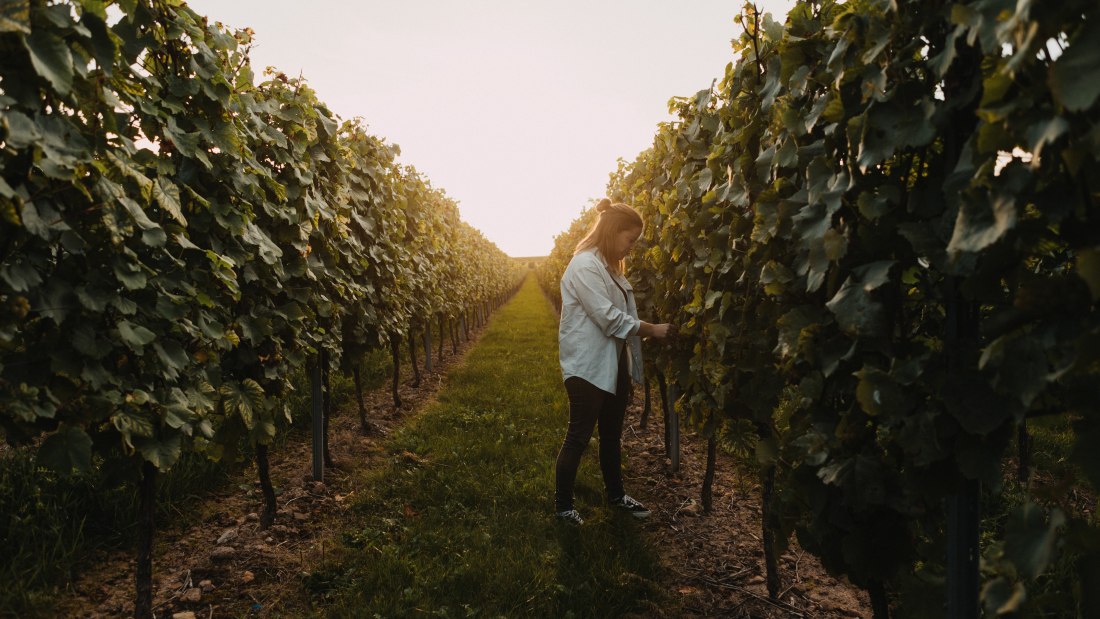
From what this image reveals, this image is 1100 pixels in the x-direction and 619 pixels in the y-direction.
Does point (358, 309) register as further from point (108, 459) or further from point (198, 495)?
point (108, 459)

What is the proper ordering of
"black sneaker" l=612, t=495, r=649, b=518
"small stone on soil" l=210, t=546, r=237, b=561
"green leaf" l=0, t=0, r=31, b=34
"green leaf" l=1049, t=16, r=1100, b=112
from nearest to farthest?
"green leaf" l=1049, t=16, r=1100, b=112
"green leaf" l=0, t=0, r=31, b=34
"small stone on soil" l=210, t=546, r=237, b=561
"black sneaker" l=612, t=495, r=649, b=518

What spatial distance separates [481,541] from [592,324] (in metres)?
1.60

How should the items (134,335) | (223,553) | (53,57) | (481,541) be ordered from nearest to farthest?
1. (53,57)
2. (134,335)
3. (223,553)
4. (481,541)

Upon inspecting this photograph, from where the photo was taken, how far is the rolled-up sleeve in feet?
11.9

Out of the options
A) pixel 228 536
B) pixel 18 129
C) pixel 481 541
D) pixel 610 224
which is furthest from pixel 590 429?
pixel 18 129

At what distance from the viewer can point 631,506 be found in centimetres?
419

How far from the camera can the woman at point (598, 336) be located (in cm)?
368

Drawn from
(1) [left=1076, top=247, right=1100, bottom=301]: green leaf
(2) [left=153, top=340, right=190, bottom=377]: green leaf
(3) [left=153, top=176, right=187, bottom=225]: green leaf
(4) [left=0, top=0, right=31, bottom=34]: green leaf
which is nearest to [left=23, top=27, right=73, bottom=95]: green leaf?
(4) [left=0, top=0, right=31, bottom=34]: green leaf

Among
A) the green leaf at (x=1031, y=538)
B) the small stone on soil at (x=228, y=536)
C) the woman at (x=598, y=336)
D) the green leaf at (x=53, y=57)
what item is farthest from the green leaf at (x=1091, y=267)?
the small stone on soil at (x=228, y=536)

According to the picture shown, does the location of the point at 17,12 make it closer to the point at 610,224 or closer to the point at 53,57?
the point at 53,57

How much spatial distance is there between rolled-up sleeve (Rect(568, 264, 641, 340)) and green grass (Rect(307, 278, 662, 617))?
1.38 metres

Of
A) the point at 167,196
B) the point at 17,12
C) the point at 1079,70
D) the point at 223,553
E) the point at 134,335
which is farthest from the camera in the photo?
the point at 223,553

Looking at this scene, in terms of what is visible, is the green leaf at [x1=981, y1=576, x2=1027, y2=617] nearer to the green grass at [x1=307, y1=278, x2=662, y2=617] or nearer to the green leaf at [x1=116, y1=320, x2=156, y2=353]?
the green grass at [x1=307, y1=278, x2=662, y2=617]

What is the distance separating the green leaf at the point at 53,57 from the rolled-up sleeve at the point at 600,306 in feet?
8.74
